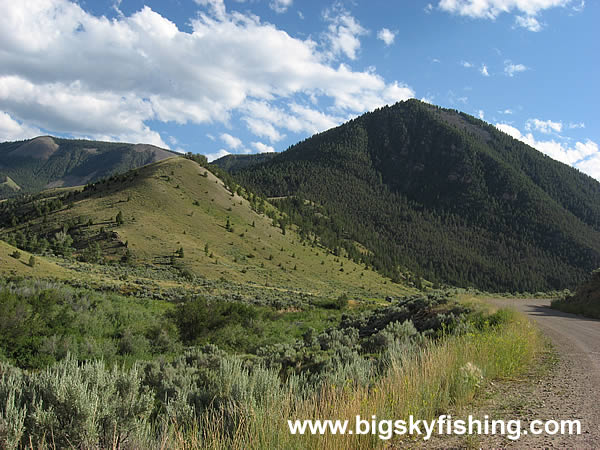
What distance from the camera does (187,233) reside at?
228 ft

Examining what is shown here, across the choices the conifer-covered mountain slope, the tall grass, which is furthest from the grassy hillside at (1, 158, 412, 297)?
the tall grass

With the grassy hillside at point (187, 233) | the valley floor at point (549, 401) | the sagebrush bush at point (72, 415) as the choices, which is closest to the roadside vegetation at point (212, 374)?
the sagebrush bush at point (72, 415)

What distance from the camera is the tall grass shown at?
320 centimetres

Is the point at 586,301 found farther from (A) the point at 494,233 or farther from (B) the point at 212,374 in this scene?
(A) the point at 494,233

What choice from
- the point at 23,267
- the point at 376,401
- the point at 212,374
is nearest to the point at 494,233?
the point at 23,267

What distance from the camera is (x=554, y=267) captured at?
144500 millimetres

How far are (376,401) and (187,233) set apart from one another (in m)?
69.5

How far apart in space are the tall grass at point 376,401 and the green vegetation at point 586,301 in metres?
15.9

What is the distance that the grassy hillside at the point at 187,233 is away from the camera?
55250 millimetres

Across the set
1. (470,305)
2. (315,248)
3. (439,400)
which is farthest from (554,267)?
(439,400)

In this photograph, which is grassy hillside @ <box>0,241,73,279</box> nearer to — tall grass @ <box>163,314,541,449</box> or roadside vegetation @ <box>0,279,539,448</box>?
roadside vegetation @ <box>0,279,539,448</box>

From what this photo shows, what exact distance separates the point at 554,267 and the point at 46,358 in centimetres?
17669

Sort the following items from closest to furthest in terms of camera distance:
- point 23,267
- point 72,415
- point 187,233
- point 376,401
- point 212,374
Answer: point 72,415, point 376,401, point 212,374, point 23,267, point 187,233

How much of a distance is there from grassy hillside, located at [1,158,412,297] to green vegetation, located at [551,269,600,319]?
122ft
